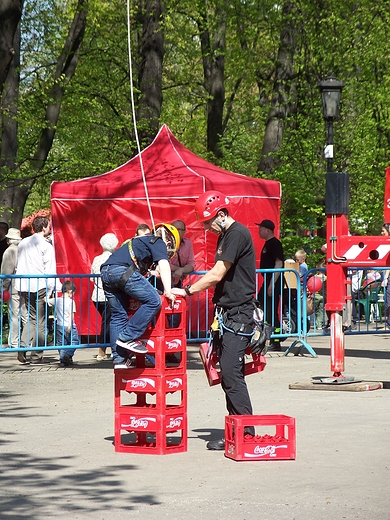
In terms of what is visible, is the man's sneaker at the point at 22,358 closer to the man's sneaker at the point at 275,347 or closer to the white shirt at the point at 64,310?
the white shirt at the point at 64,310

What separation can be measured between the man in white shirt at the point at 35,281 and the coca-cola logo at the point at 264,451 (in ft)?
21.6

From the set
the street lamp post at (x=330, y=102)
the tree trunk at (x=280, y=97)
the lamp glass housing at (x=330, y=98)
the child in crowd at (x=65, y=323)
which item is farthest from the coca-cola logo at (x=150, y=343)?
the tree trunk at (x=280, y=97)

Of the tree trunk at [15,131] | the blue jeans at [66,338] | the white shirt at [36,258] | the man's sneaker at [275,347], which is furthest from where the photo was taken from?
the tree trunk at [15,131]

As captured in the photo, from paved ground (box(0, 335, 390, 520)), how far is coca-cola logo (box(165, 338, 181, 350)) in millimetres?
786

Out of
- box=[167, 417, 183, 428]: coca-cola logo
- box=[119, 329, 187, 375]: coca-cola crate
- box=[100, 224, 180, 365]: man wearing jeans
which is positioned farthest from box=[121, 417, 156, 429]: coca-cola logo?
box=[100, 224, 180, 365]: man wearing jeans

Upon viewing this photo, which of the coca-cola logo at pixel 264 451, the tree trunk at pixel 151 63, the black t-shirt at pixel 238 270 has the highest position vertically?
the tree trunk at pixel 151 63

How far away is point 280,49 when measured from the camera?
2630 centimetres

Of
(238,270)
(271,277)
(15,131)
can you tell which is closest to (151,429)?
(238,270)

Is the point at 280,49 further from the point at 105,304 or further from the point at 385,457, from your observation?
the point at 385,457

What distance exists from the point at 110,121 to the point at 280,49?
15.3ft

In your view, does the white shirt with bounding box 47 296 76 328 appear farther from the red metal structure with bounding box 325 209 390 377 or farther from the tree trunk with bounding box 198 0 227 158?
the tree trunk with bounding box 198 0 227 158

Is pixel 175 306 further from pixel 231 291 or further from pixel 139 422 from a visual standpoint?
pixel 139 422

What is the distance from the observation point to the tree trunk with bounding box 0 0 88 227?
67.9 ft

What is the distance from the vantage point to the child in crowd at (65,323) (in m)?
14.0
